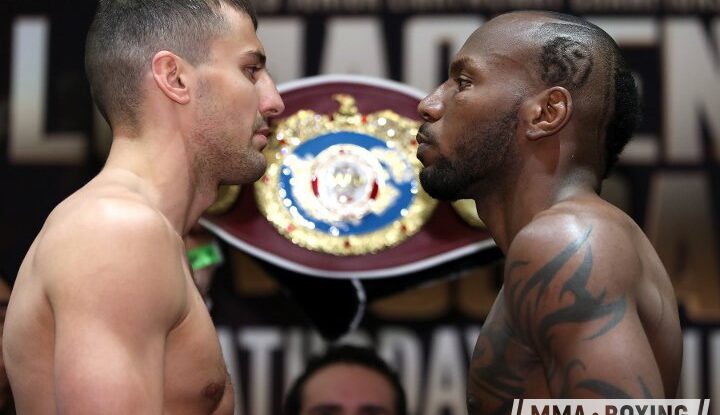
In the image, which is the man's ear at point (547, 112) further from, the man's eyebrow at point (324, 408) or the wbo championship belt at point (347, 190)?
the man's eyebrow at point (324, 408)

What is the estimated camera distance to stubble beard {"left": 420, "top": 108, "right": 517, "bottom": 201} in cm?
200

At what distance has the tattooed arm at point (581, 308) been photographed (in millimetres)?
1605

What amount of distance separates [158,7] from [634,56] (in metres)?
1.40

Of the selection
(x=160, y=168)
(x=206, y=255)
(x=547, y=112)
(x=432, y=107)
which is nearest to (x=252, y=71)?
(x=160, y=168)

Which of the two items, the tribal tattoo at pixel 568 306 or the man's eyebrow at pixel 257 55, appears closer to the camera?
the tribal tattoo at pixel 568 306

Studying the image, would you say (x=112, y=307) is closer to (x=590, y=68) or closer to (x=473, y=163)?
(x=473, y=163)

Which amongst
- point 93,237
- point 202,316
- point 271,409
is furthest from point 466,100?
point 271,409

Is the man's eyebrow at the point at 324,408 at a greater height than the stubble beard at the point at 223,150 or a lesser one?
lesser

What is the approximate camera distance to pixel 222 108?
1.81m

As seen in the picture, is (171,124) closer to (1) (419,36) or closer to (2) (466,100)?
(2) (466,100)

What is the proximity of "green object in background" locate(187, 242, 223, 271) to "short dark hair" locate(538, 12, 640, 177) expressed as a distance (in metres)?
1.10

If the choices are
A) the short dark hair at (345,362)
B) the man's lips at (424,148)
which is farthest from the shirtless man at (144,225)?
the short dark hair at (345,362)

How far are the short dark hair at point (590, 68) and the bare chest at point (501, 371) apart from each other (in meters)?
0.34

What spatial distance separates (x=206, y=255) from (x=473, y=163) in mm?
952
